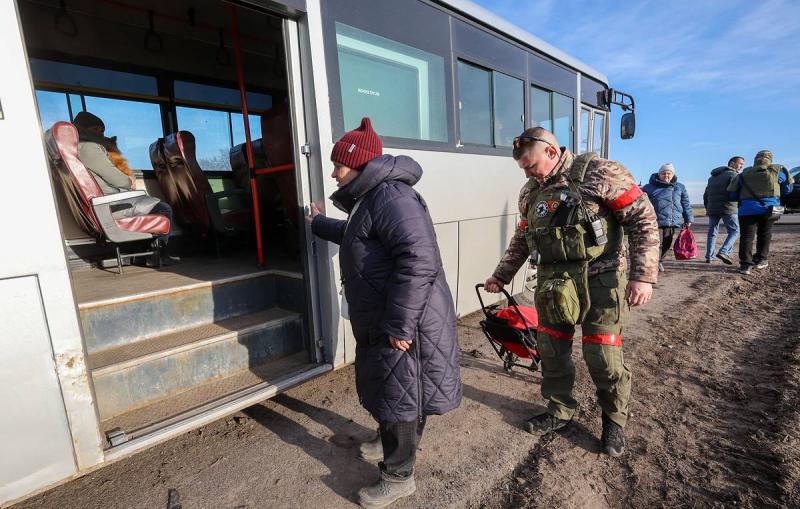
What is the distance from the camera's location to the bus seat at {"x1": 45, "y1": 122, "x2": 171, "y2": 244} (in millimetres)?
3020

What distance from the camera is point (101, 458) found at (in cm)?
187

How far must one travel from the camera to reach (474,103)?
11.8 ft

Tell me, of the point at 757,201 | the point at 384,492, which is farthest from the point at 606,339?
the point at 757,201

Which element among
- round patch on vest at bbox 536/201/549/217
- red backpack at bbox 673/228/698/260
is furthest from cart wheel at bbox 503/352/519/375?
red backpack at bbox 673/228/698/260

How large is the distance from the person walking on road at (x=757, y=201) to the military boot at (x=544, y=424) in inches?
241

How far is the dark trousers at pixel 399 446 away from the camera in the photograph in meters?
1.90

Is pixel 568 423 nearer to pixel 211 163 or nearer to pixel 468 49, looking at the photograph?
pixel 468 49

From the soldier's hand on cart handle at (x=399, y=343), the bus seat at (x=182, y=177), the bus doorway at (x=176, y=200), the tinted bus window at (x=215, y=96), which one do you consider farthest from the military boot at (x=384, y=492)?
the tinted bus window at (x=215, y=96)

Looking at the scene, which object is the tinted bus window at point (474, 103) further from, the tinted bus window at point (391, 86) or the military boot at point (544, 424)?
the military boot at point (544, 424)

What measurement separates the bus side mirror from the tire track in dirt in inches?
115

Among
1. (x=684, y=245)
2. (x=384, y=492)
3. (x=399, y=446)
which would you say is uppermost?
(x=684, y=245)

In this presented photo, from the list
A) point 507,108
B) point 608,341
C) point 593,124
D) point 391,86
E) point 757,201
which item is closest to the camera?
point 608,341

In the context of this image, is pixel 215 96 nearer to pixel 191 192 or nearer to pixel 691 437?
pixel 191 192

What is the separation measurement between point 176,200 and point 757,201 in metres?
8.20
